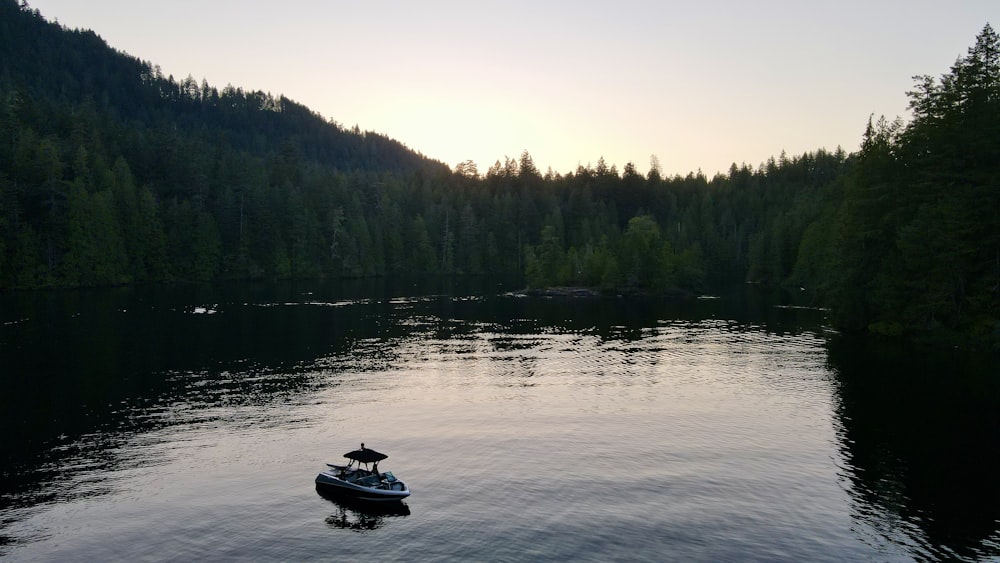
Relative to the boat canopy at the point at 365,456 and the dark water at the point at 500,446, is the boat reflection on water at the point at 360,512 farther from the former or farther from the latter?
the boat canopy at the point at 365,456

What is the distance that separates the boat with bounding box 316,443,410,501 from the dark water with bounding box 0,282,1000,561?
38.9 inches

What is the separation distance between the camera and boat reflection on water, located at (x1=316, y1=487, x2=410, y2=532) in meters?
39.7

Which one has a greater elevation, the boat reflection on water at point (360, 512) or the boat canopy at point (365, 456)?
the boat canopy at point (365, 456)

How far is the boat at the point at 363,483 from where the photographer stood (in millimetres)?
41781

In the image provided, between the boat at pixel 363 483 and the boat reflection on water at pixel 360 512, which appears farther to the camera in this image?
the boat at pixel 363 483

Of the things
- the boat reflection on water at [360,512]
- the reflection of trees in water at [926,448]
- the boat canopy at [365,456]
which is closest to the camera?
the reflection of trees in water at [926,448]

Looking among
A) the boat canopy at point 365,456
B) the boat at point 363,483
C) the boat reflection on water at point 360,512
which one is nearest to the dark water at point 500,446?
the boat reflection on water at point 360,512

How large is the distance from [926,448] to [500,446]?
3499 centimetres

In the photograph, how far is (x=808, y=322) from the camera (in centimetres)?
12938

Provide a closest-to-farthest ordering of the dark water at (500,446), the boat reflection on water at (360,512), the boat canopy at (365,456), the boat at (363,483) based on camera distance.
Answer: the dark water at (500,446)
the boat reflection on water at (360,512)
the boat at (363,483)
the boat canopy at (365,456)

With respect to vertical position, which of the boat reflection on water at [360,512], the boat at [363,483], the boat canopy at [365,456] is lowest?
the boat reflection on water at [360,512]

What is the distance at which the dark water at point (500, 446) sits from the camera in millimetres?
37344

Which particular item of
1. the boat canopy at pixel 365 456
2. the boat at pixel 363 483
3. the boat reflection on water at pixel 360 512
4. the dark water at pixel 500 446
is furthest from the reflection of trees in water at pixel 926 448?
the boat canopy at pixel 365 456

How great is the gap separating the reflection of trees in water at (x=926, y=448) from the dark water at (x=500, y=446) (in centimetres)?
26
